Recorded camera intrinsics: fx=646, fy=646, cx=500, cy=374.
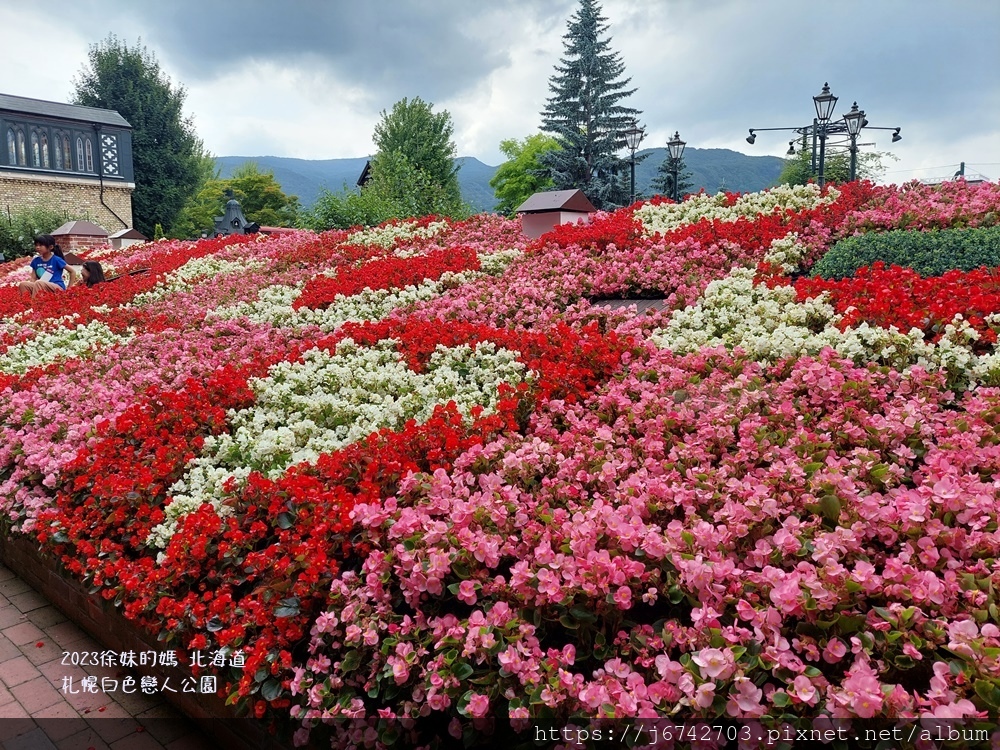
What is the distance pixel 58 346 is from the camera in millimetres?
6965

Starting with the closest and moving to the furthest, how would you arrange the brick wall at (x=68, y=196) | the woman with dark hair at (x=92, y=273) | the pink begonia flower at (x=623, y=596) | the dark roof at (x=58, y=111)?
the pink begonia flower at (x=623, y=596), the woman with dark hair at (x=92, y=273), the brick wall at (x=68, y=196), the dark roof at (x=58, y=111)

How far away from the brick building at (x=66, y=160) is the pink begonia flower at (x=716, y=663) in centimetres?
4116

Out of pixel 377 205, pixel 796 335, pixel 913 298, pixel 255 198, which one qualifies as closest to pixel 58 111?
pixel 255 198

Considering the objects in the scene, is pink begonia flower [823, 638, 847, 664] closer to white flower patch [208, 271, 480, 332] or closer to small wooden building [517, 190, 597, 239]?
white flower patch [208, 271, 480, 332]

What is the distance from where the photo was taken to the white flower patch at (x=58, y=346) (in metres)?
6.41

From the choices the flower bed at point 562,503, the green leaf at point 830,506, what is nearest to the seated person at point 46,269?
the flower bed at point 562,503

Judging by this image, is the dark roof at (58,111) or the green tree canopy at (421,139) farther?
the green tree canopy at (421,139)

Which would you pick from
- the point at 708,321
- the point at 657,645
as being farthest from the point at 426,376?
the point at 657,645

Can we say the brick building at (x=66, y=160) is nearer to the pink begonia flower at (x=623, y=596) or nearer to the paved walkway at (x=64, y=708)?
the paved walkway at (x=64, y=708)

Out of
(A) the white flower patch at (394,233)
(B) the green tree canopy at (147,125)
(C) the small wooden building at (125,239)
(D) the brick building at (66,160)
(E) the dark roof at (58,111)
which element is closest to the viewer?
(A) the white flower patch at (394,233)

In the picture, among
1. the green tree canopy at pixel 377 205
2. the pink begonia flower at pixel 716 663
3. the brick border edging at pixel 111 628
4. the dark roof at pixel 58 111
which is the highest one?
the dark roof at pixel 58 111

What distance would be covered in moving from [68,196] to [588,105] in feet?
98.5

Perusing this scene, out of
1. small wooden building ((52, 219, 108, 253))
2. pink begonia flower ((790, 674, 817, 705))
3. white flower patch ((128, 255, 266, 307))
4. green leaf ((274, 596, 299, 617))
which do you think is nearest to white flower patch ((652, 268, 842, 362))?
pink begonia flower ((790, 674, 817, 705))

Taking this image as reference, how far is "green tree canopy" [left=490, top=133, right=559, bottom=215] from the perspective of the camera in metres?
43.1
